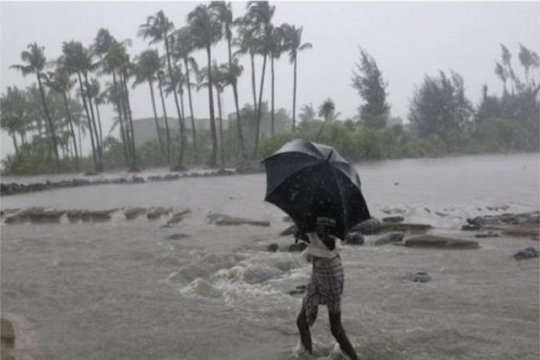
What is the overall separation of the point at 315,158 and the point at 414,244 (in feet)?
19.3

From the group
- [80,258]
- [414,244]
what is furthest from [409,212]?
[80,258]

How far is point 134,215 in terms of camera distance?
615 inches

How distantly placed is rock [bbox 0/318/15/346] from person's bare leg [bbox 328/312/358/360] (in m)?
3.09

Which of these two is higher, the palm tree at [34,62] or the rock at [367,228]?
the palm tree at [34,62]

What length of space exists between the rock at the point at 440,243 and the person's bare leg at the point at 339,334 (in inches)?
210

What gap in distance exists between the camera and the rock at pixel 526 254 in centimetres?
841

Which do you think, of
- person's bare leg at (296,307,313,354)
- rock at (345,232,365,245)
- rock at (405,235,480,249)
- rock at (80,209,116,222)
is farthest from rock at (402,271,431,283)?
rock at (80,209,116,222)

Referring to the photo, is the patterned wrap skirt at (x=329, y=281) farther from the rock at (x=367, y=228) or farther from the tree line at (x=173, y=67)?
the tree line at (x=173, y=67)

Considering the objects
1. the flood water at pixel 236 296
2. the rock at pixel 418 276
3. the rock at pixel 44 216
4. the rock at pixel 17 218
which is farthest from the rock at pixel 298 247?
the rock at pixel 17 218

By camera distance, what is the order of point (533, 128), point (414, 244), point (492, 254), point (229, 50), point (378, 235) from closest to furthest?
point (492, 254)
point (414, 244)
point (378, 235)
point (229, 50)
point (533, 128)

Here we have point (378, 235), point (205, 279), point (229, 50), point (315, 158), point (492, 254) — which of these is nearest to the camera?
point (315, 158)

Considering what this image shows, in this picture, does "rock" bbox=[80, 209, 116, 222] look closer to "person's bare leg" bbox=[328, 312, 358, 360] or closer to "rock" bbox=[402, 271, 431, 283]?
"rock" bbox=[402, 271, 431, 283]

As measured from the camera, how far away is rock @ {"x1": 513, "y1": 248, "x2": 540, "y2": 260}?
841 centimetres

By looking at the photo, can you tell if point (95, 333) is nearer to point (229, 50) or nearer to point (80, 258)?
point (80, 258)
